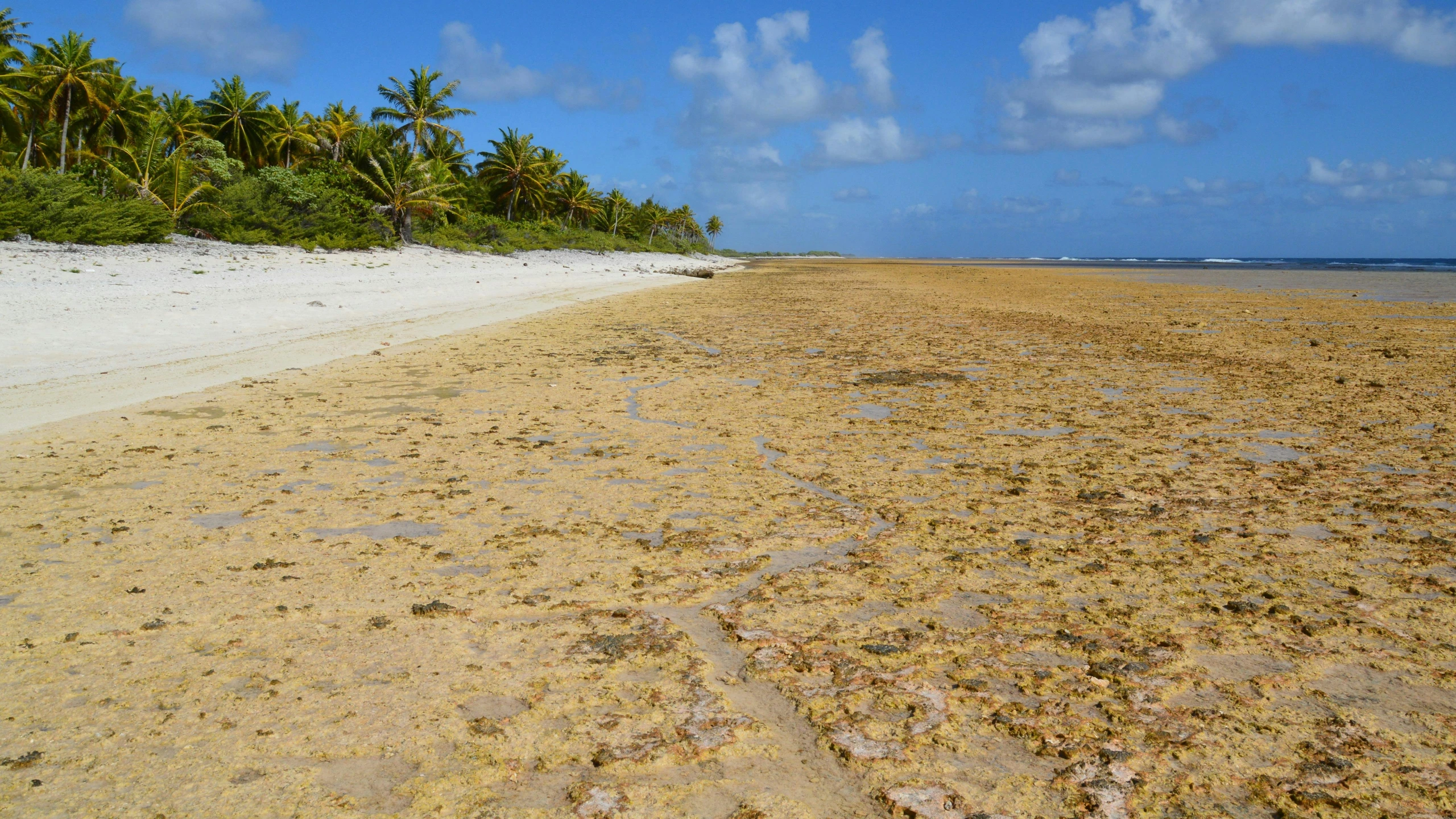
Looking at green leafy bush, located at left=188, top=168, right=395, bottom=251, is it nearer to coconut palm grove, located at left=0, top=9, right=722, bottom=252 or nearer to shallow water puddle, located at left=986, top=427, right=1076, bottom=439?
coconut palm grove, located at left=0, top=9, right=722, bottom=252

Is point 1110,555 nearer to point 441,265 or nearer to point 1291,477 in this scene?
point 1291,477

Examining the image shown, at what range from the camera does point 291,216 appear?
30.2 meters

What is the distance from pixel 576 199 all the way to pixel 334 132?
84.7ft

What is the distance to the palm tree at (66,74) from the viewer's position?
33.8 metres

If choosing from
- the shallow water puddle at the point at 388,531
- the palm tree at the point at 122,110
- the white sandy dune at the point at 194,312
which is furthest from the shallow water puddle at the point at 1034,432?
the palm tree at the point at 122,110

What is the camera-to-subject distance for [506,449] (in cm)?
580

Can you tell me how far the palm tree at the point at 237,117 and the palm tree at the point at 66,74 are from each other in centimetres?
645

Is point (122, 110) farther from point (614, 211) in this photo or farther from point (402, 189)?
point (614, 211)

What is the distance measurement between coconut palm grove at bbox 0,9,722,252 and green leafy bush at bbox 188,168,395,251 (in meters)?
0.06

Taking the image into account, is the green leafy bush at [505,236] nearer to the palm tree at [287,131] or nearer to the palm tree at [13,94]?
the palm tree at [287,131]

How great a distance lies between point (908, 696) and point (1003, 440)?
375 cm

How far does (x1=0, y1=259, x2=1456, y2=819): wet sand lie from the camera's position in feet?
7.46

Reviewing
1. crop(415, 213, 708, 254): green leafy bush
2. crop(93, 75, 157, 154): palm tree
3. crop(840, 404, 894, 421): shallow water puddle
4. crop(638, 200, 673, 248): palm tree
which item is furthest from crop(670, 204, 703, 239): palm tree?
crop(840, 404, 894, 421): shallow water puddle

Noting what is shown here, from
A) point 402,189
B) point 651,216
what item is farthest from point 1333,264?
point 402,189
